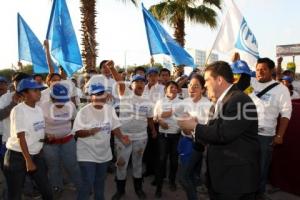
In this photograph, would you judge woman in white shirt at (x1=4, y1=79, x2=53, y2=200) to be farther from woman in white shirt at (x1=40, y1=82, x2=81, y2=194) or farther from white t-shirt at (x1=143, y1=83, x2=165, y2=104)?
white t-shirt at (x1=143, y1=83, x2=165, y2=104)

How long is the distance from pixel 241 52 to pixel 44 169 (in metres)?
5.01

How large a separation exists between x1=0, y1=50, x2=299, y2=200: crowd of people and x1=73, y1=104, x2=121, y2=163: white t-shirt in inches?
0.5

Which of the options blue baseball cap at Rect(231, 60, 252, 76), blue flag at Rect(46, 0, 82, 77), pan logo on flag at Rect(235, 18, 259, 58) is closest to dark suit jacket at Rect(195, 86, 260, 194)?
blue baseball cap at Rect(231, 60, 252, 76)

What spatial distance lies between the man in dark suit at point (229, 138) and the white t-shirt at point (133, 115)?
2412 millimetres

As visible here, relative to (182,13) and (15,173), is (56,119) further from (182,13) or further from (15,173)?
(182,13)

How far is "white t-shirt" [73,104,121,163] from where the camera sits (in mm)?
4328

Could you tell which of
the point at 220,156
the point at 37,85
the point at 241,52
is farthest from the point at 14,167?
the point at 241,52

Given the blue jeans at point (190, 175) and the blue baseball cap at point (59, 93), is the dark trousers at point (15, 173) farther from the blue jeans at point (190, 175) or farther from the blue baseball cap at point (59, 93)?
the blue jeans at point (190, 175)

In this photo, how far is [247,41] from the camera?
7.60 meters

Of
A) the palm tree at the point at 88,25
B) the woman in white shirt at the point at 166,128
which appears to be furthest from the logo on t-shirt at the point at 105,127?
the palm tree at the point at 88,25

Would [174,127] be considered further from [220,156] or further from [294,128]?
[220,156]

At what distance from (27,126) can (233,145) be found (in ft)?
7.88

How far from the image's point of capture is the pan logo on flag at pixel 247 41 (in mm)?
7520

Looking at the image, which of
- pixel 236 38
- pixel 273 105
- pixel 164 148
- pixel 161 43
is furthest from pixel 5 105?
pixel 236 38
